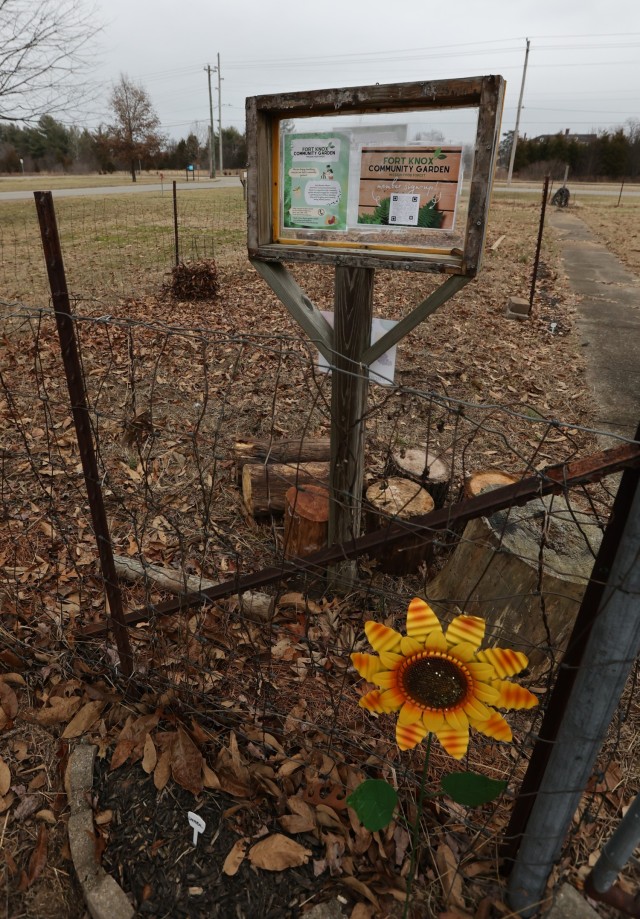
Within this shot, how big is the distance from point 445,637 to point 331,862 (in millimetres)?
883

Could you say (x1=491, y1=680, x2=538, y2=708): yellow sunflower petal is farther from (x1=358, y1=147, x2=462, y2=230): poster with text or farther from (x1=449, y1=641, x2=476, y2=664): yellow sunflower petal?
(x1=358, y1=147, x2=462, y2=230): poster with text

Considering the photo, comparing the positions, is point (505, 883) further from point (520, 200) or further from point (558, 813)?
point (520, 200)

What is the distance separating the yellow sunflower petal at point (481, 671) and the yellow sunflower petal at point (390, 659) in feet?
0.52

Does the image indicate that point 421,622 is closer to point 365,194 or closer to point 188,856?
point 188,856

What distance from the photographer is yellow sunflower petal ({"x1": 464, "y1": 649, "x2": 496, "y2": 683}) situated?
129 centimetres

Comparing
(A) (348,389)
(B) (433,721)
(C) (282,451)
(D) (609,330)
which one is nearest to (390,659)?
(B) (433,721)

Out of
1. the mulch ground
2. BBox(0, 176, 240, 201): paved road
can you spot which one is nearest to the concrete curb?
the mulch ground

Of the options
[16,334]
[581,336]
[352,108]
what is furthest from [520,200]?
[352,108]

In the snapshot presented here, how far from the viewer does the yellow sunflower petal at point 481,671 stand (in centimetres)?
129

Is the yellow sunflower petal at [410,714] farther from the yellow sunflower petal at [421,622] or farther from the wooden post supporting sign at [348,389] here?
the wooden post supporting sign at [348,389]

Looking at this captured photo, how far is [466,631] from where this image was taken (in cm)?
131

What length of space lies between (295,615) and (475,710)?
5.05ft

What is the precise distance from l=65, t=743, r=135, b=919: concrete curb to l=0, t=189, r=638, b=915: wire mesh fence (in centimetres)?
9

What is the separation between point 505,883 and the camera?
64.1 inches
